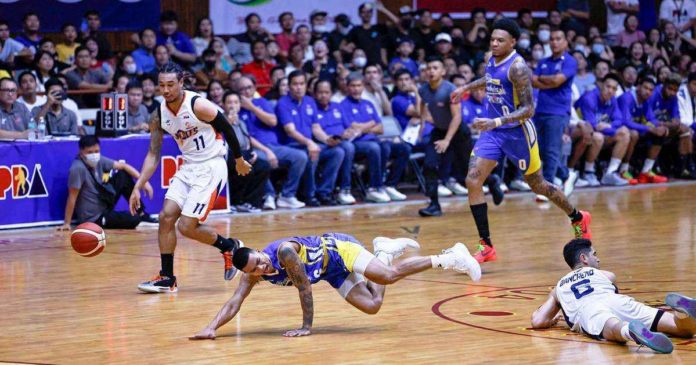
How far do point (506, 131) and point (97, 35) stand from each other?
836 cm

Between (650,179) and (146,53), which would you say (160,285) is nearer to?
(146,53)

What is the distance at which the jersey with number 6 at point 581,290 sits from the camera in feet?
26.4

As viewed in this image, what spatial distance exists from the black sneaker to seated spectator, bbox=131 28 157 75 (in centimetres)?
458

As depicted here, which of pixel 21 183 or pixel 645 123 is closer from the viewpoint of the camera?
pixel 21 183

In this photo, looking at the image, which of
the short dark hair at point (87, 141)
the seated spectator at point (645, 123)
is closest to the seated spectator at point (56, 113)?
the short dark hair at point (87, 141)

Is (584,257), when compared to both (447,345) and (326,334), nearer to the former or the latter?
(447,345)

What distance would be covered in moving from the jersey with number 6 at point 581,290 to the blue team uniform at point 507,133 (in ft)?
10.8

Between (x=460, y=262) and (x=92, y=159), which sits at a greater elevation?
(x=460, y=262)

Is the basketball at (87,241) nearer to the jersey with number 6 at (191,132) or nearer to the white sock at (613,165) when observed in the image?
the jersey with number 6 at (191,132)

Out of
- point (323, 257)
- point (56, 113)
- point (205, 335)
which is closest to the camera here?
point (205, 335)

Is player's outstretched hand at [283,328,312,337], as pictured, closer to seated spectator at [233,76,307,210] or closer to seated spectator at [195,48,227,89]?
seated spectator at [233,76,307,210]

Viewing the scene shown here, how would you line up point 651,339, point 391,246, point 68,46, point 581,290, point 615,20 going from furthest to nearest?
1. point 615,20
2. point 68,46
3. point 391,246
4. point 581,290
5. point 651,339

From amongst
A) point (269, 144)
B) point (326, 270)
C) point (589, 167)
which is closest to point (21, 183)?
point (269, 144)

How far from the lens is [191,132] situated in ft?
34.0
